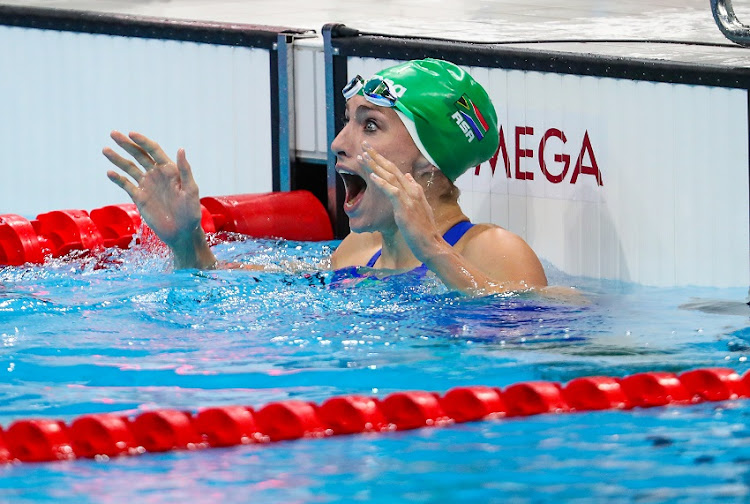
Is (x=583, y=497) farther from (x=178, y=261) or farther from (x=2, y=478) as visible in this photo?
(x=178, y=261)

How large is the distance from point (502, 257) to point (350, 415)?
3.69 ft

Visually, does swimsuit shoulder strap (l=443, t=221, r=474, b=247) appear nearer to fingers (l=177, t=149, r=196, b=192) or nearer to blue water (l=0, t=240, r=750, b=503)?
blue water (l=0, t=240, r=750, b=503)

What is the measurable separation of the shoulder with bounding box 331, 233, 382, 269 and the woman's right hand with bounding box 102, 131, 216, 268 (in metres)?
0.53

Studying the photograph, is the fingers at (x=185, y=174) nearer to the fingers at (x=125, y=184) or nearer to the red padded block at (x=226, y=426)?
the fingers at (x=125, y=184)

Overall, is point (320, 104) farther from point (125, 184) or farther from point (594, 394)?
point (594, 394)

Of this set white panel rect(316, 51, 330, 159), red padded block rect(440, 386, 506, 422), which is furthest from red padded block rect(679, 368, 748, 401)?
white panel rect(316, 51, 330, 159)

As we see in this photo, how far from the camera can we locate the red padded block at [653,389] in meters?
3.33

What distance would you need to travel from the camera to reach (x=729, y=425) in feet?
10.2

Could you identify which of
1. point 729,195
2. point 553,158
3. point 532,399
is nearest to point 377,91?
point 553,158

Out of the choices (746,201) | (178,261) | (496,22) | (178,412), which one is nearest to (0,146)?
(496,22)

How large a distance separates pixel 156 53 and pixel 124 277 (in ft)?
6.87

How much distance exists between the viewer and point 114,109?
6898mm

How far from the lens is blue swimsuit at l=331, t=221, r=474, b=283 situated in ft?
14.1

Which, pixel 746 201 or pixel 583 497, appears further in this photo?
pixel 746 201
